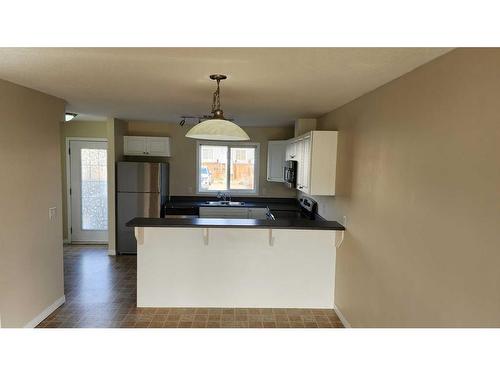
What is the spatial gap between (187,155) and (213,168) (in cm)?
58

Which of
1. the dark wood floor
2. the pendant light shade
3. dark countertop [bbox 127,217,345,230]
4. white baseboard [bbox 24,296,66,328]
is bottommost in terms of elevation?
the dark wood floor

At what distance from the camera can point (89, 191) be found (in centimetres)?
595

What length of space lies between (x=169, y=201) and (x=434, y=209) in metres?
5.14

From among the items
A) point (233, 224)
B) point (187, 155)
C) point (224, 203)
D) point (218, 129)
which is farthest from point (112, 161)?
point (218, 129)

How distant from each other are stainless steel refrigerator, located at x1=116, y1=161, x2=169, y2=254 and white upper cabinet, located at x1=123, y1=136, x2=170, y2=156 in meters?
0.51

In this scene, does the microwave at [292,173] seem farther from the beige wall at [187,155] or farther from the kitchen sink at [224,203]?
the beige wall at [187,155]

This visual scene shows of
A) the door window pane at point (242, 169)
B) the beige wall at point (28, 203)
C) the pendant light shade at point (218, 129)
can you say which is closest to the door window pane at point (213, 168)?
the door window pane at point (242, 169)

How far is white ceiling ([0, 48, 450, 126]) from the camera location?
6.11 feet

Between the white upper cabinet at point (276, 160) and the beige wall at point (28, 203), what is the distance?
3491 mm

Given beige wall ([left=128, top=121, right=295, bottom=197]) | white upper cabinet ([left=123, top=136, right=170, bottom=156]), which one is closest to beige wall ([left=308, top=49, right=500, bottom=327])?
beige wall ([left=128, top=121, right=295, bottom=197])

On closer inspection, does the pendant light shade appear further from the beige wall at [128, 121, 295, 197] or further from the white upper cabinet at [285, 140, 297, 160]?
the beige wall at [128, 121, 295, 197]
